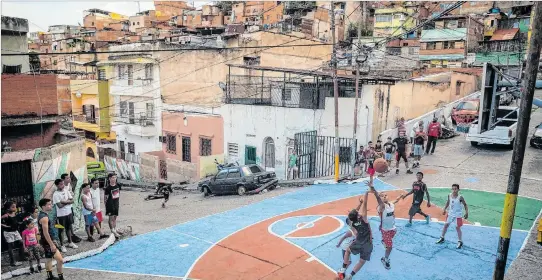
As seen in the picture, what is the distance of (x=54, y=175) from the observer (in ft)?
38.7

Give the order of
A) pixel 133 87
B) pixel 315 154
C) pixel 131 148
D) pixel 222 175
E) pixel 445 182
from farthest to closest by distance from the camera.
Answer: pixel 131 148 → pixel 133 87 → pixel 315 154 → pixel 222 175 → pixel 445 182

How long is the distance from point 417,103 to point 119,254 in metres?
21.2

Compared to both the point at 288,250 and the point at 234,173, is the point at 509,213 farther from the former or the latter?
the point at 234,173

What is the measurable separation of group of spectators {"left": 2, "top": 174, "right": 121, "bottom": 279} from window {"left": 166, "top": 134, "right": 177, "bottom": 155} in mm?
20238

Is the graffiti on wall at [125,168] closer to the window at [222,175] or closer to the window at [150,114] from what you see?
the window at [150,114]

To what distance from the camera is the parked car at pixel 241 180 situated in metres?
18.8

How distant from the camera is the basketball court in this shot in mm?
9164

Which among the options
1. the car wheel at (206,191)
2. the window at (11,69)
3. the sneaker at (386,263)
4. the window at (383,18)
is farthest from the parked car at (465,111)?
the window at (383,18)

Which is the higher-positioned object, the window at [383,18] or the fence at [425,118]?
the window at [383,18]

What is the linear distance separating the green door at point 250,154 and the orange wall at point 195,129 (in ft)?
7.77

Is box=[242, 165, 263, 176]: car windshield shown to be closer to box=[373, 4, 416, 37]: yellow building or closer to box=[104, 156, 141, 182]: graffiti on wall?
box=[104, 156, 141, 182]: graffiti on wall

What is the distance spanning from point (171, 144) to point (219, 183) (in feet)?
45.4

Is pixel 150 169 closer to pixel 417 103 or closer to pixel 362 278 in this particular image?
pixel 417 103

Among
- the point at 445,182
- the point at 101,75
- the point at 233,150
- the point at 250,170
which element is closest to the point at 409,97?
the point at 445,182
